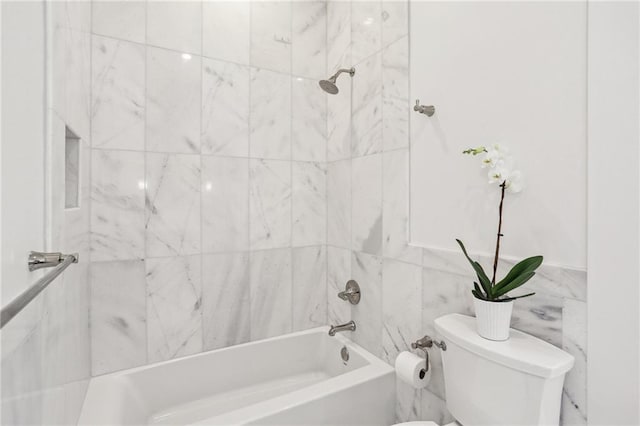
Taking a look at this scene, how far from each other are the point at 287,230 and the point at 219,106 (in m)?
0.76

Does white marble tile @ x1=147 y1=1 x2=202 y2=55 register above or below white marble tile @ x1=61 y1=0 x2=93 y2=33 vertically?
above

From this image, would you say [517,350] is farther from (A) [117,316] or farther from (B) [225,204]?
(A) [117,316]

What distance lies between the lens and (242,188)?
169cm

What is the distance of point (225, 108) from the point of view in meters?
1.65

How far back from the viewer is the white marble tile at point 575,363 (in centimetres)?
83

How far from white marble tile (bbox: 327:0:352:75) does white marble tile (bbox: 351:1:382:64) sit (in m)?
0.05

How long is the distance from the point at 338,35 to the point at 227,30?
0.62m

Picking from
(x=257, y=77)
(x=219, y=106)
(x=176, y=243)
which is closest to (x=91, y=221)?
(x=176, y=243)

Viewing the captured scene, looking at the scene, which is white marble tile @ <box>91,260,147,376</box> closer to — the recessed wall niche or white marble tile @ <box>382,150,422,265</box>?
the recessed wall niche

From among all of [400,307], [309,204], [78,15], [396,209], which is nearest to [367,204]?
[396,209]

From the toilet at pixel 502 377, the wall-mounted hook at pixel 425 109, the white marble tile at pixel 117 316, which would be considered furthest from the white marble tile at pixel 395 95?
the white marble tile at pixel 117 316

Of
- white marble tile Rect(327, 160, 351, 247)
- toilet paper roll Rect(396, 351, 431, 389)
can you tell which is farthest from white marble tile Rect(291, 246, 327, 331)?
toilet paper roll Rect(396, 351, 431, 389)

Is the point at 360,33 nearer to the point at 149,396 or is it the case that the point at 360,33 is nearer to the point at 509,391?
the point at 509,391

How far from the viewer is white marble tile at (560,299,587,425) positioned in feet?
2.73
